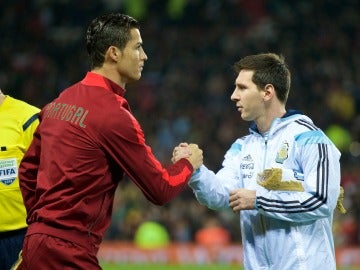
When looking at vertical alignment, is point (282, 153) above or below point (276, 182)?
above

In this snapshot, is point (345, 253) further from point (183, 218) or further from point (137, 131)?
point (137, 131)

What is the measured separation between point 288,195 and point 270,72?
764 millimetres

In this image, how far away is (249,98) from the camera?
5438 mm

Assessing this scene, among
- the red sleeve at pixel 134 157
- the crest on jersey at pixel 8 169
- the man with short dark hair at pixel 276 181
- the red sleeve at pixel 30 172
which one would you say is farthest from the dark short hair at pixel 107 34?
the crest on jersey at pixel 8 169

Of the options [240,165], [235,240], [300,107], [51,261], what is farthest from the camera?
[300,107]

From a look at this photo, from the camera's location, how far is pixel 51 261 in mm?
4723

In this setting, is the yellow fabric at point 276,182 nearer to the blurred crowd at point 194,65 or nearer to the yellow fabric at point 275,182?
the yellow fabric at point 275,182

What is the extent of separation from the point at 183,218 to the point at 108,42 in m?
10.4

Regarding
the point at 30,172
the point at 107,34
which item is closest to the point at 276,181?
the point at 107,34

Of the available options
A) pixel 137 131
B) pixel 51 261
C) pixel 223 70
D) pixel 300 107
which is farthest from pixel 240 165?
pixel 223 70

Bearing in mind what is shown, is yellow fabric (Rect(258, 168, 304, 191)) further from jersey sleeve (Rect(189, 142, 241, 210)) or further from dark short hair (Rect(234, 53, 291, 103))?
dark short hair (Rect(234, 53, 291, 103))

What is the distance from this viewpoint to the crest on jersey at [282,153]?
17.2 ft

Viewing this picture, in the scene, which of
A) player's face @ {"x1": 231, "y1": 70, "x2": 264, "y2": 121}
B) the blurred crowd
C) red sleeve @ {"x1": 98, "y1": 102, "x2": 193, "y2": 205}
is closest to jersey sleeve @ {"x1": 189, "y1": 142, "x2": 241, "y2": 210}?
player's face @ {"x1": 231, "y1": 70, "x2": 264, "y2": 121}

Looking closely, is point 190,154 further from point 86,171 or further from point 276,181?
point 86,171
